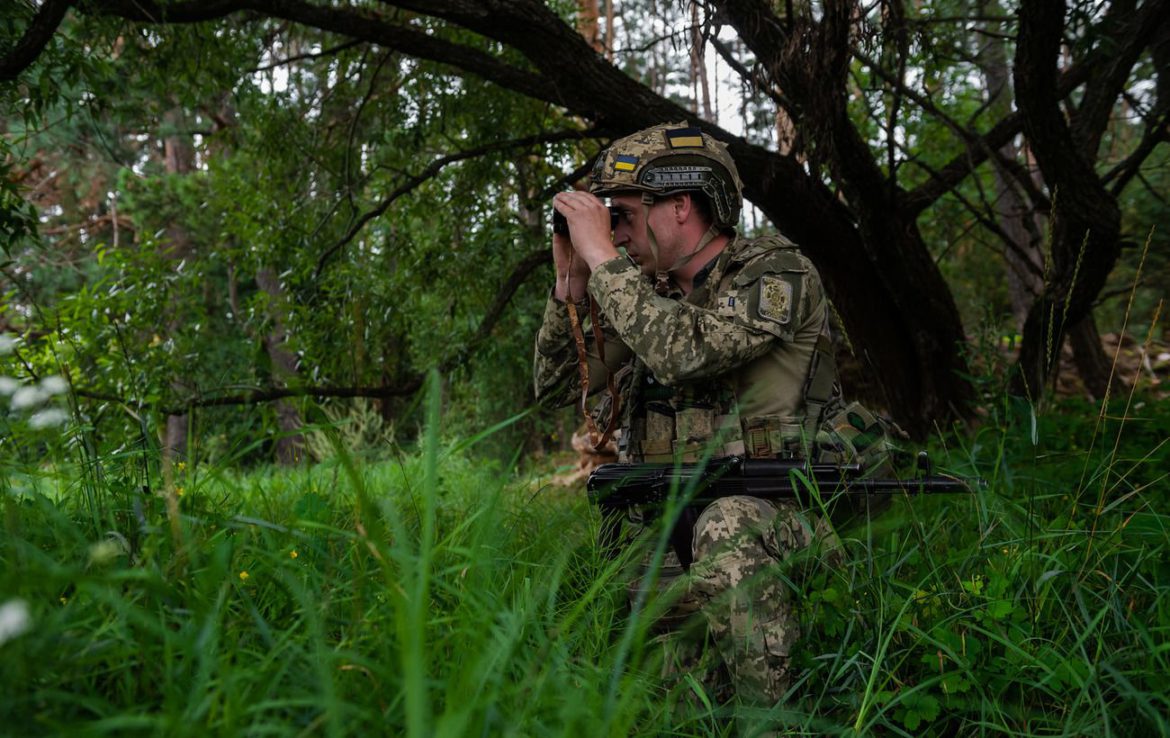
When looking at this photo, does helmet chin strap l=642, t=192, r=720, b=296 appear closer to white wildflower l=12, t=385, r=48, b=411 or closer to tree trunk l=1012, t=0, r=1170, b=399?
tree trunk l=1012, t=0, r=1170, b=399

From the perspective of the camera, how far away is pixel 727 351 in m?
2.45

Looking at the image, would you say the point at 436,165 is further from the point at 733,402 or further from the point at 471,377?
the point at 733,402

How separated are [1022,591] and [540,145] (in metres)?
4.17

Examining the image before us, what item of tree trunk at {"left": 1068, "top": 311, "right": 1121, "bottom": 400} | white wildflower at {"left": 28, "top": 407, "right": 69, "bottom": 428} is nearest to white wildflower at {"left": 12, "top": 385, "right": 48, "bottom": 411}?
white wildflower at {"left": 28, "top": 407, "right": 69, "bottom": 428}

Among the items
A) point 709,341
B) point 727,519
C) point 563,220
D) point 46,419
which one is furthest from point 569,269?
point 46,419

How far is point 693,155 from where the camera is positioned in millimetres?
2773

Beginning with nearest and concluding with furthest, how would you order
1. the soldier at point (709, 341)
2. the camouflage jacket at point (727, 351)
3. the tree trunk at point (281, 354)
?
1. the soldier at point (709, 341)
2. the camouflage jacket at point (727, 351)
3. the tree trunk at point (281, 354)

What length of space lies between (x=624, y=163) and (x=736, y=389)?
82cm

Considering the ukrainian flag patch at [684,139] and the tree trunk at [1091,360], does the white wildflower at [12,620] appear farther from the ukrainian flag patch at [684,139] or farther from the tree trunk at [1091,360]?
the tree trunk at [1091,360]

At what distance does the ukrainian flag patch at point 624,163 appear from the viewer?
275cm

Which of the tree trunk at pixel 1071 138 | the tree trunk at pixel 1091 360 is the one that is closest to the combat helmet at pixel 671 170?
the tree trunk at pixel 1071 138

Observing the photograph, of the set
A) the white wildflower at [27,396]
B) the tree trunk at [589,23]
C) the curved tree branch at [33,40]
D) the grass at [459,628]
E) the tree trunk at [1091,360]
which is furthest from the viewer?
the tree trunk at [1091,360]

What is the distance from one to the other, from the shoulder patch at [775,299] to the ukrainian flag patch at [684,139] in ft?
1.86

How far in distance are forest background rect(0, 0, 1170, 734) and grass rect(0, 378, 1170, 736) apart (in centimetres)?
1
